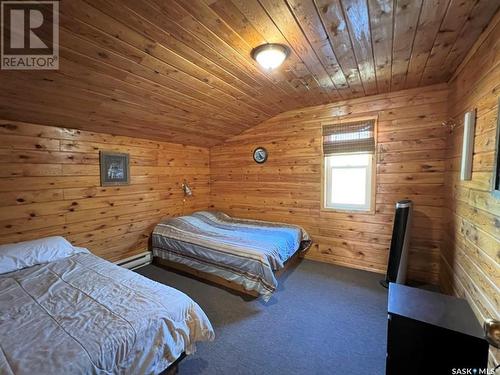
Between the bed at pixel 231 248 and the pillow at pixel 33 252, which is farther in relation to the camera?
the bed at pixel 231 248

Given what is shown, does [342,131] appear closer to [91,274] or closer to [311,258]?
[311,258]

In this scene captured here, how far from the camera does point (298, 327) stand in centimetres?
198

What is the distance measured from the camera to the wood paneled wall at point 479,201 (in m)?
1.36

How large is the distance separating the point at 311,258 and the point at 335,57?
273 centimetres

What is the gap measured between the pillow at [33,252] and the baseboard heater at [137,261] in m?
0.82

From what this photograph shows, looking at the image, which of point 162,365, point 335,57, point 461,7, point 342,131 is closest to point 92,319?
point 162,365

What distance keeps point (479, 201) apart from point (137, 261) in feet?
12.3

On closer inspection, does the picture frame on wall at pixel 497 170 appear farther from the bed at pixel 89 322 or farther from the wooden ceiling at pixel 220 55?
the bed at pixel 89 322

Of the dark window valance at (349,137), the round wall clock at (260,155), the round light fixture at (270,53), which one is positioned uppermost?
the round light fixture at (270,53)

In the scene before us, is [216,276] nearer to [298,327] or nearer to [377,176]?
[298,327]

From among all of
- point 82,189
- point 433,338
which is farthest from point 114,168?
point 433,338

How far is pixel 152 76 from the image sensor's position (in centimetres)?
199

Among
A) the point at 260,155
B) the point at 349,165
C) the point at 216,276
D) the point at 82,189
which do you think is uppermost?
the point at 260,155

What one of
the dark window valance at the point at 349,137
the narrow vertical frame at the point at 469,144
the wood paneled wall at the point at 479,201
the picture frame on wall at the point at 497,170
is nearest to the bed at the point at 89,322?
the wood paneled wall at the point at 479,201
